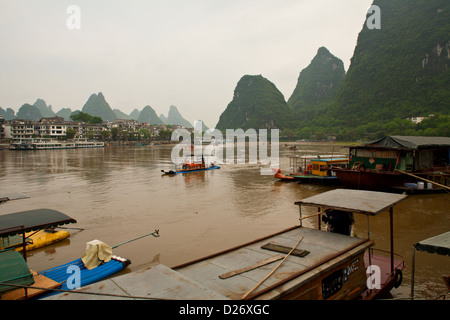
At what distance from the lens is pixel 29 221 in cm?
654

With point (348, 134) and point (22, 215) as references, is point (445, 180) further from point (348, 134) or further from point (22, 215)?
point (348, 134)

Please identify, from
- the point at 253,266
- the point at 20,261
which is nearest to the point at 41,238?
the point at 20,261

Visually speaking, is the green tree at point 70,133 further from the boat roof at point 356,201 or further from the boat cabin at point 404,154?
the boat roof at point 356,201

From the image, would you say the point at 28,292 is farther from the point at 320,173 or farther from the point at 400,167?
the point at 320,173

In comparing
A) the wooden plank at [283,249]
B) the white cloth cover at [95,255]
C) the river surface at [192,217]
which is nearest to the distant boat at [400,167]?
the river surface at [192,217]

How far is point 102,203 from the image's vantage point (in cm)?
1507

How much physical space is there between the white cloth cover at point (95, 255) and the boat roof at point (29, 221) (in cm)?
90

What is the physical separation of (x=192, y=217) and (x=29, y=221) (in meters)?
6.79

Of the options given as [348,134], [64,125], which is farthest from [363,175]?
[64,125]

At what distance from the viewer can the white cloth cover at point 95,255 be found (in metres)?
6.85

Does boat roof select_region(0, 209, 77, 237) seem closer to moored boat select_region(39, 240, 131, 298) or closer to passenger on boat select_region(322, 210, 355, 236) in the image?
moored boat select_region(39, 240, 131, 298)

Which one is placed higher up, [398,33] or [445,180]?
[398,33]

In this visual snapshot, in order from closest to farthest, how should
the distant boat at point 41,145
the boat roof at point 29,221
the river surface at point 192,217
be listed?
1. the boat roof at point 29,221
2. the river surface at point 192,217
3. the distant boat at point 41,145
